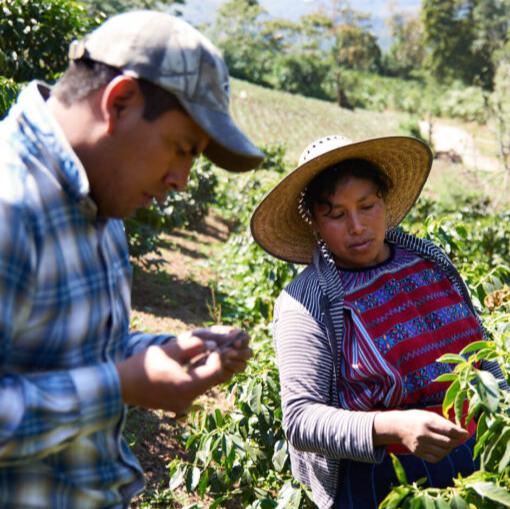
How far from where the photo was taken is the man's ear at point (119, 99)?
101cm

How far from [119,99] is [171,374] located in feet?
1.23

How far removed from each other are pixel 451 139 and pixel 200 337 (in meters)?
31.0

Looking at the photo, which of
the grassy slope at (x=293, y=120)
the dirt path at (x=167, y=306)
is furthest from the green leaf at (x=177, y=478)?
the grassy slope at (x=293, y=120)

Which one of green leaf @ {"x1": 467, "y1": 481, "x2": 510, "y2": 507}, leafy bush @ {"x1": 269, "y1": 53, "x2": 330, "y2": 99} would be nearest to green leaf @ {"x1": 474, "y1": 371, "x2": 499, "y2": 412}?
green leaf @ {"x1": 467, "y1": 481, "x2": 510, "y2": 507}

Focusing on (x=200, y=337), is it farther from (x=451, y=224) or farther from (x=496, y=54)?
(x=496, y=54)

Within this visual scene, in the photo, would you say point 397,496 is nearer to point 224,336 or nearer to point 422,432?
point 422,432

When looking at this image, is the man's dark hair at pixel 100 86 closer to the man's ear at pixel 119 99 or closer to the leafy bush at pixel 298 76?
the man's ear at pixel 119 99

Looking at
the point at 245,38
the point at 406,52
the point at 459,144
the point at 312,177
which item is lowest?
the point at 312,177

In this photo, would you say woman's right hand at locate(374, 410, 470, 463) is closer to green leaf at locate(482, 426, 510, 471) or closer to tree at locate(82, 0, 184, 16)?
green leaf at locate(482, 426, 510, 471)

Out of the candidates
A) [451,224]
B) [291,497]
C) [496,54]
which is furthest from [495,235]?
[496,54]

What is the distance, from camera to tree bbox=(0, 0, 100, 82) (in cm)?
493

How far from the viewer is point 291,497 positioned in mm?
2074

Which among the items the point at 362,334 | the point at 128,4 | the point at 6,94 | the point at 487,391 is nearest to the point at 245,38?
the point at 128,4

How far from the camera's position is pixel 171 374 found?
100cm
